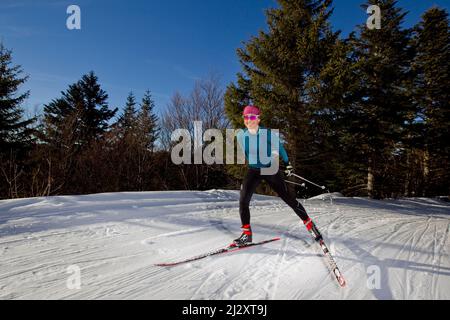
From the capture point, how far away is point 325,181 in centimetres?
1834

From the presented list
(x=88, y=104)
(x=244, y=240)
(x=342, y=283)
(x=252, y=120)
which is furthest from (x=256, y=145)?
(x=88, y=104)

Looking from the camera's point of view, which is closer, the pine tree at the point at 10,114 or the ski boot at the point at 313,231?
the ski boot at the point at 313,231

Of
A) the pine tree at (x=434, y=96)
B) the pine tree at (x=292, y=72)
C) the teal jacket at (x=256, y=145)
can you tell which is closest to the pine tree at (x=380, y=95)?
the pine tree at (x=434, y=96)

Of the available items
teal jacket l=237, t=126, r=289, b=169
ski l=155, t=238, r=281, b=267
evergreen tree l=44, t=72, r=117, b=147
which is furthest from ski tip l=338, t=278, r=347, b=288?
evergreen tree l=44, t=72, r=117, b=147

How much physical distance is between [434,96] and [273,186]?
20.8 m

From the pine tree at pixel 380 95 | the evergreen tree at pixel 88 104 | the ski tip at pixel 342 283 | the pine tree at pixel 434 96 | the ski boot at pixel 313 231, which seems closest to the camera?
the ski tip at pixel 342 283

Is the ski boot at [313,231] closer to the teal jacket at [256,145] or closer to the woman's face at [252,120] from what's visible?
the teal jacket at [256,145]

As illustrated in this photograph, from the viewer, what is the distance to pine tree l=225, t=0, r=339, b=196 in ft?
38.6

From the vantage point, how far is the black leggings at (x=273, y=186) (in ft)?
12.0

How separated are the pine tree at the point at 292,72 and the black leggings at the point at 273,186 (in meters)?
8.52

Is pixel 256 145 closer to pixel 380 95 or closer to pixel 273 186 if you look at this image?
pixel 273 186

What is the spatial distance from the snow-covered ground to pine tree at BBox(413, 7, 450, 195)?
50.2ft

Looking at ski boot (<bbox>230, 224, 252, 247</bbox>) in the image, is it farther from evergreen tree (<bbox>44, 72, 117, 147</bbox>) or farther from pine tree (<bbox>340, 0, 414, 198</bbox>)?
evergreen tree (<bbox>44, 72, 117, 147</bbox>)
